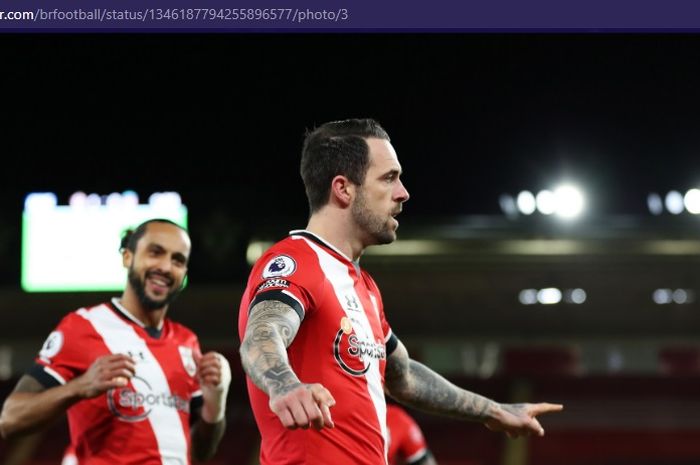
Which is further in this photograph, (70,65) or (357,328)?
(70,65)

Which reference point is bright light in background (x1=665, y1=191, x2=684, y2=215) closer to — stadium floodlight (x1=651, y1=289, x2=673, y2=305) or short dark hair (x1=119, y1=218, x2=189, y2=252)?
stadium floodlight (x1=651, y1=289, x2=673, y2=305)

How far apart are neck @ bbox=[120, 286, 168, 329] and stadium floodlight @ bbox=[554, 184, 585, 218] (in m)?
6.28

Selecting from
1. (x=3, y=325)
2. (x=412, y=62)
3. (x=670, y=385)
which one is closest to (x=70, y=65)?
(x=412, y=62)

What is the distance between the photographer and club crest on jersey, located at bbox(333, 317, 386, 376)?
2.14 m

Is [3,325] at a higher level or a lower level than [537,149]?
lower

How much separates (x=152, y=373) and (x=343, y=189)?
1.13 m

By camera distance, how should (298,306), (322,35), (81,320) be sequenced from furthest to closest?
(322,35) < (81,320) < (298,306)

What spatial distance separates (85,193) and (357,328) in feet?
21.9

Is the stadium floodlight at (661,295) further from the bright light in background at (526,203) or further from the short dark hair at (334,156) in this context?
the short dark hair at (334,156)

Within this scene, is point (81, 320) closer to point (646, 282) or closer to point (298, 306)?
point (298, 306)

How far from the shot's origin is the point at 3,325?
34.6ft

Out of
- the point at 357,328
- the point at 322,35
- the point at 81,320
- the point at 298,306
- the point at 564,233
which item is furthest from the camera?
the point at 564,233

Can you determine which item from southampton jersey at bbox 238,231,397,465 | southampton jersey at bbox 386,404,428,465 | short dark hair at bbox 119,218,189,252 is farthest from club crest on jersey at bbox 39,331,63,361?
southampton jersey at bbox 386,404,428,465

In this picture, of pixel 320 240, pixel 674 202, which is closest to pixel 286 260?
pixel 320 240
